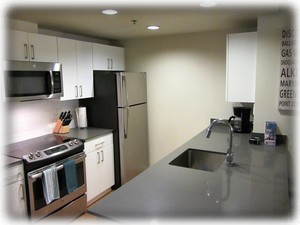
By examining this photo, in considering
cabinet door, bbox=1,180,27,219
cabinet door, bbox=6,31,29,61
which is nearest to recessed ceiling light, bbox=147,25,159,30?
cabinet door, bbox=6,31,29,61

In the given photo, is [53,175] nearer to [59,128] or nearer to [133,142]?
[59,128]

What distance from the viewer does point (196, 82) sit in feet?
11.2

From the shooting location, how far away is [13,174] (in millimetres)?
2055

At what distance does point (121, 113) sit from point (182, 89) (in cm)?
96

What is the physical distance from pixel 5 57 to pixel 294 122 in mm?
2599

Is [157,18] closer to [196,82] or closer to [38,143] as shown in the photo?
[196,82]

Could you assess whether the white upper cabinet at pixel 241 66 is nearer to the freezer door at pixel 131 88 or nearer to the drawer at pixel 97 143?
the freezer door at pixel 131 88

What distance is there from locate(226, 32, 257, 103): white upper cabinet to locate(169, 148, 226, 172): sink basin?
0.85 m

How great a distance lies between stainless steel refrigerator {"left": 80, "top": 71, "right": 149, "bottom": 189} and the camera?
3.19 meters

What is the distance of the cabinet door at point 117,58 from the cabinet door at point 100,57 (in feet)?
0.37

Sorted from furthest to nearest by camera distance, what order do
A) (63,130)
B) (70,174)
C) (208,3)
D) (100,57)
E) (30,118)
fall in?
(100,57) < (63,130) < (30,118) < (70,174) < (208,3)

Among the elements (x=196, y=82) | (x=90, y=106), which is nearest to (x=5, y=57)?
(x=90, y=106)

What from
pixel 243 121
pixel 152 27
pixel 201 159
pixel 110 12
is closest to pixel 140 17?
pixel 110 12

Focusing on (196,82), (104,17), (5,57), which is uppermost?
(104,17)
